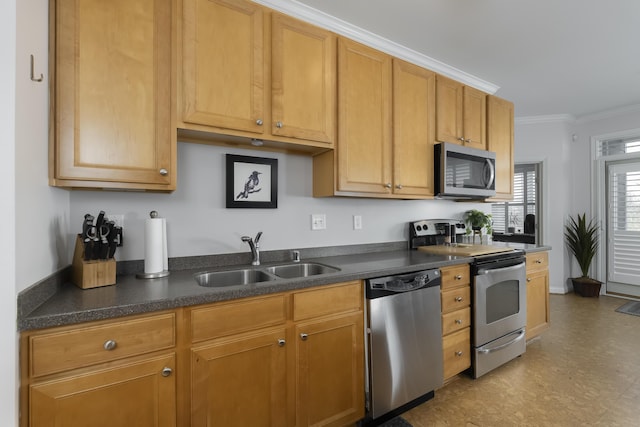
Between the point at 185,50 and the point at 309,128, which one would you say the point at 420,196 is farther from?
the point at 185,50

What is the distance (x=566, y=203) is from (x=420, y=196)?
373 cm

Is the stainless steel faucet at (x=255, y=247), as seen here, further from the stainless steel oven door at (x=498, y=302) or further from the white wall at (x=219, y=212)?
the stainless steel oven door at (x=498, y=302)

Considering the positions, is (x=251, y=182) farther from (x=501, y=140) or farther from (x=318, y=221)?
(x=501, y=140)

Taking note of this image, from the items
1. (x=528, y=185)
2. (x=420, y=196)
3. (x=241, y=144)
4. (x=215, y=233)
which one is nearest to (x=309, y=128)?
(x=241, y=144)

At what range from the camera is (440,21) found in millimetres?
2213

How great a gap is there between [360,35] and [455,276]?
1.97m

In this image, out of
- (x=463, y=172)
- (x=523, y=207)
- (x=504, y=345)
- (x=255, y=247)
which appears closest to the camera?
(x=255, y=247)

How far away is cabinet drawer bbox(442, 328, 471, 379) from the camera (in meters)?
2.11

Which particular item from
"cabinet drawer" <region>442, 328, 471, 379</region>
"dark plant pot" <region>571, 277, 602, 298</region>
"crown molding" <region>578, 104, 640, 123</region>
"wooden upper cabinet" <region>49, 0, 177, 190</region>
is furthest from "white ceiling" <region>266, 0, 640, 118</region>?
"dark plant pot" <region>571, 277, 602, 298</region>

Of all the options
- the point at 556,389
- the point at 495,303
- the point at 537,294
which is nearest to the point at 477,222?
the point at 537,294

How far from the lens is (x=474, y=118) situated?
2.83m

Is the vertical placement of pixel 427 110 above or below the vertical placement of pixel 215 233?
above

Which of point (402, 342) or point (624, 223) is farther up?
point (624, 223)
